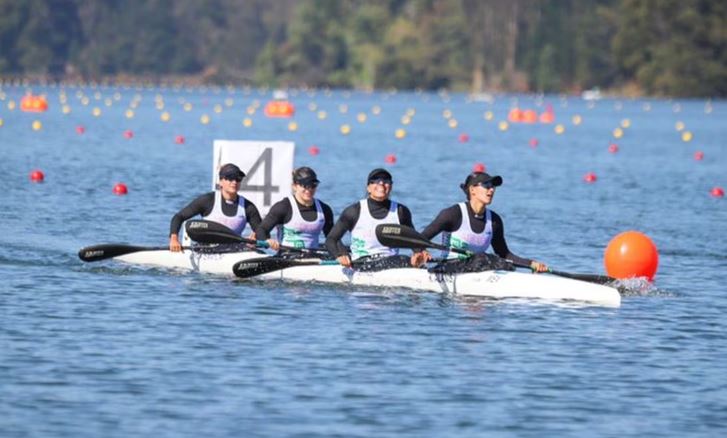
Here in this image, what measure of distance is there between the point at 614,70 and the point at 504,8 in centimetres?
1759

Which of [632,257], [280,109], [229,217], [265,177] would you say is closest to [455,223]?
[632,257]

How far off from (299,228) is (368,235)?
4.02 ft

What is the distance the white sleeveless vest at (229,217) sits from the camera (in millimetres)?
24531

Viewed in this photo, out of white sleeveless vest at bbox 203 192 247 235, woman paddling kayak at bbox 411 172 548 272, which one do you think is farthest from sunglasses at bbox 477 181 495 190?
white sleeveless vest at bbox 203 192 247 235

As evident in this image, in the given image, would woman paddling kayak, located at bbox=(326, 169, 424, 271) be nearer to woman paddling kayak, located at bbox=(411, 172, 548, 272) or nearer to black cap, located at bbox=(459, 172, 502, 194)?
woman paddling kayak, located at bbox=(411, 172, 548, 272)

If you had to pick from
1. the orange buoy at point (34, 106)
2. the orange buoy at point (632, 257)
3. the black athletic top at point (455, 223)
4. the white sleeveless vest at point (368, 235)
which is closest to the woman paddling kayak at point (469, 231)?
the black athletic top at point (455, 223)

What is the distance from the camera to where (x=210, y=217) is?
24531 millimetres

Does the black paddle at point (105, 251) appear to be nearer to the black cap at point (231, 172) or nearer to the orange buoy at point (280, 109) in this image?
the black cap at point (231, 172)

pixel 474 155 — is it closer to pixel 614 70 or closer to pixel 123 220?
pixel 123 220

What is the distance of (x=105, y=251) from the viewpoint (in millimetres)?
24781

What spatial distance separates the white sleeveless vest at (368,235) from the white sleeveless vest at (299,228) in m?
0.77

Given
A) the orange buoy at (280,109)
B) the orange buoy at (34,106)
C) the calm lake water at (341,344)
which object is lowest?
the calm lake water at (341,344)

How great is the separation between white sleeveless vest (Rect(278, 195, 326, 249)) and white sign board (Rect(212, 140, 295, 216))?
2.56m

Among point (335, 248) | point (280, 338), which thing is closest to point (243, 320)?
point (280, 338)
